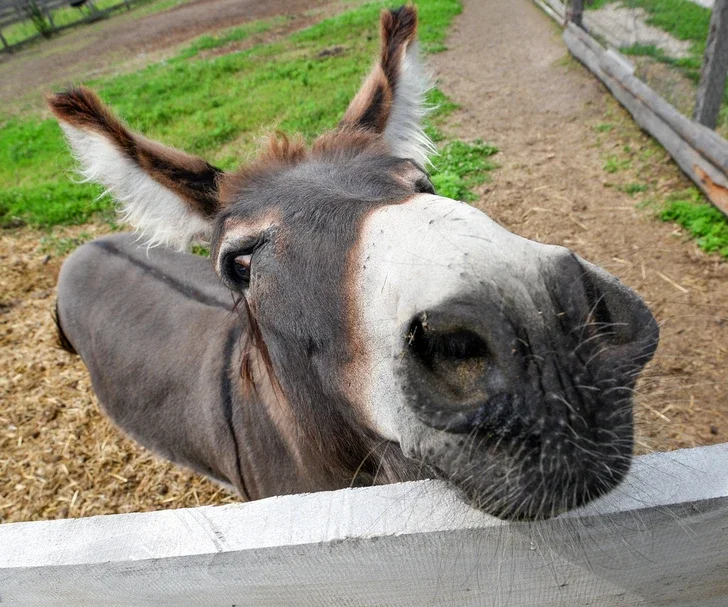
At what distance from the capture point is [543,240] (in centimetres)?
487

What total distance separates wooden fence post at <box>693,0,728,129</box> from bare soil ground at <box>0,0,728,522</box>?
55cm

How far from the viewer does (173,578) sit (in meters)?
1.35

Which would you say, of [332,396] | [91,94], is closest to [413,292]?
[332,396]

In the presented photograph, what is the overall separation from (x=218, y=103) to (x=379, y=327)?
980 centimetres

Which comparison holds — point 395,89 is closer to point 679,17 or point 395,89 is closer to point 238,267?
point 238,267

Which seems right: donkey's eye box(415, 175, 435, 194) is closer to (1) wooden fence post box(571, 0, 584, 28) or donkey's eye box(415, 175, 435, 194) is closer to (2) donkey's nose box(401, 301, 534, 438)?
(2) donkey's nose box(401, 301, 534, 438)

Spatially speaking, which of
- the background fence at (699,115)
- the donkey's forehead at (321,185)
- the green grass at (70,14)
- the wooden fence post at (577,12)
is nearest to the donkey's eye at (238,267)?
the donkey's forehead at (321,185)

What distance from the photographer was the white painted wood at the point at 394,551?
1245 mm

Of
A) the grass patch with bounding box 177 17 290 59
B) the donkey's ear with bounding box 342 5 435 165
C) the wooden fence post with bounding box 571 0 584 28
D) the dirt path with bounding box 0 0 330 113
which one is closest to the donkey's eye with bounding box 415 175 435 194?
the donkey's ear with bounding box 342 5 435 165

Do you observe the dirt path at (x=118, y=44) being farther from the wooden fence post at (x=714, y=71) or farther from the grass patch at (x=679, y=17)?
the wooden fence post at (x=714, y=71)

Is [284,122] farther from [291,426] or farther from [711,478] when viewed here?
[711,478]

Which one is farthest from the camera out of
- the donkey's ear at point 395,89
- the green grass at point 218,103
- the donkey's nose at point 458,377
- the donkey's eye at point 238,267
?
the green grass at point 218,103

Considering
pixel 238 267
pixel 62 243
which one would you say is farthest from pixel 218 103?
pixel 238 267

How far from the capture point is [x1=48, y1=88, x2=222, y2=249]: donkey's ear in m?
2.10
